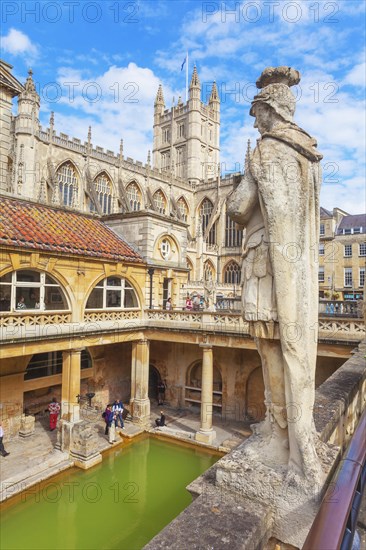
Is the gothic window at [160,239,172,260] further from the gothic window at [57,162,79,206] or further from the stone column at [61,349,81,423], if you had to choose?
the gothic window at [57,162,79,206]

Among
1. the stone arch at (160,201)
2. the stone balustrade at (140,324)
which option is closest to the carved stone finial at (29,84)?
the stone arch at (160,201)

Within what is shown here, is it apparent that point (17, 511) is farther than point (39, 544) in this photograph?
Yes

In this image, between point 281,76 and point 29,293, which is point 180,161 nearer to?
point 29,293

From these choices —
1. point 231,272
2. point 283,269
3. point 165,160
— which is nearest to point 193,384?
point 283,269

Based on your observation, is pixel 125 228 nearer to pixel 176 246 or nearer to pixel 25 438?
pixel 176 246

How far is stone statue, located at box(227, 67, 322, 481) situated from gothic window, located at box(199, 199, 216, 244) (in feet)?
152

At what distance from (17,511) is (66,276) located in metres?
7.45

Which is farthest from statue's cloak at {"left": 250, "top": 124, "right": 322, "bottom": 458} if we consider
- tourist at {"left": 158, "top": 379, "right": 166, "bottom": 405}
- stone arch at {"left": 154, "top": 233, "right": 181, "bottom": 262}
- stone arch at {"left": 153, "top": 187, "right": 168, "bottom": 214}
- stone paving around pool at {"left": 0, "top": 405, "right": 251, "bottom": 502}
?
stone arch at {"left": 153, "top": 187, "right": 168, "bottom": 214}

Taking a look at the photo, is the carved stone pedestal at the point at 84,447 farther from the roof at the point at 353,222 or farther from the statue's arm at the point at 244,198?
the roof at the point at 353,222

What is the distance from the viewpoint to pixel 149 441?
15141 mm

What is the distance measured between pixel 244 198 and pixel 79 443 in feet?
42.2

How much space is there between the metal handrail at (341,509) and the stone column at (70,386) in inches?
508

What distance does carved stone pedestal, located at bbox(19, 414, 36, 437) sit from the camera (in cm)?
1427


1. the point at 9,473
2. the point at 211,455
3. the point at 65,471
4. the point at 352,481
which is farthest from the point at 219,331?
the point at 352,481
